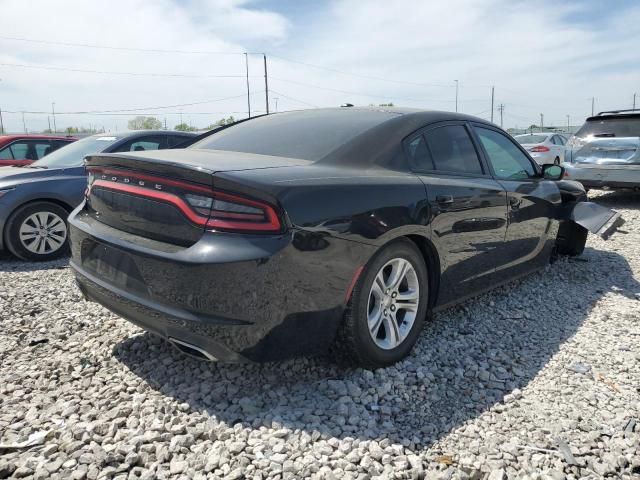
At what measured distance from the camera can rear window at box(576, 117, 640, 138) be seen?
8773mm

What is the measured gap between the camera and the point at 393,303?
9.49ft

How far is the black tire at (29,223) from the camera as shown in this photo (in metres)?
5.48

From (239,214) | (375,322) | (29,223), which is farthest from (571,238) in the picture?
(29,223)

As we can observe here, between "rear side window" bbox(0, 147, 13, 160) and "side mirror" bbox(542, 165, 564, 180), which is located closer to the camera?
"side mirror" bbox(542, 165, 564, 180)

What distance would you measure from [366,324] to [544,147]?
49.5ft

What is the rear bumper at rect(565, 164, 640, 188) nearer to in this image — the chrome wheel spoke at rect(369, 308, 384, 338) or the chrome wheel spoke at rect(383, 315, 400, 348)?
the chrome wheel spoke at rect(383, 315, 400, 348)

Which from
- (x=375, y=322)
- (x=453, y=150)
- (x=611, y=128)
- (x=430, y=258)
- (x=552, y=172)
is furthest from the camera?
(x=611, y=128)

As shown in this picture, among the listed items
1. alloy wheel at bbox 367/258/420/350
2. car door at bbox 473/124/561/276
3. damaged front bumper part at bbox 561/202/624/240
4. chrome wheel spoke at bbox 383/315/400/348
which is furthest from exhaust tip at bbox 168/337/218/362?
damaged front bumper part at bbox 561/202/624/240

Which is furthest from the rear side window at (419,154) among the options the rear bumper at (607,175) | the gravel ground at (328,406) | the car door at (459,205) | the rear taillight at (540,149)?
the rear taillight at (540,149)

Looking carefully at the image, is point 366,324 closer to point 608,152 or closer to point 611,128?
point 608,152

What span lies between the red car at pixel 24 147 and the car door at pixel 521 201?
23.0 ft

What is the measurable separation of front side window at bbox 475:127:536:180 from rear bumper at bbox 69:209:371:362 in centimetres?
187

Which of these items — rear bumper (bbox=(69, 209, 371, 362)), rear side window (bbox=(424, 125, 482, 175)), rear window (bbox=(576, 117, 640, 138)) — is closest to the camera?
rear bumper (bbox=(69, 209, 371, 362))

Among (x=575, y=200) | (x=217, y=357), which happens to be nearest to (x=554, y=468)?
(x=217, y=357)
